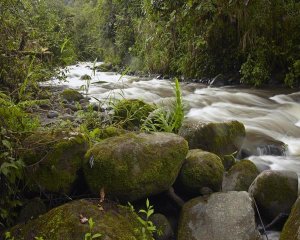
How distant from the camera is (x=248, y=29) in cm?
1001

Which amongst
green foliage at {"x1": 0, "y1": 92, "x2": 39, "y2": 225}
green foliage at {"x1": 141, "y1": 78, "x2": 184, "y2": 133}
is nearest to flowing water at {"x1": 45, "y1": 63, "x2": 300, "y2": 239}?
green foliage at {"x1": 141, "y1": 78, "x2": 184, "y2": 133}

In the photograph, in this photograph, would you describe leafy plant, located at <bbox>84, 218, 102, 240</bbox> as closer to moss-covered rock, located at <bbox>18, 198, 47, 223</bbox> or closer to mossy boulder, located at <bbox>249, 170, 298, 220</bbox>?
moss-covered rock, located at <bbox>18, 198, 47, 223</bbox>

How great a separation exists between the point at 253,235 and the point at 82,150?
5.38 ft

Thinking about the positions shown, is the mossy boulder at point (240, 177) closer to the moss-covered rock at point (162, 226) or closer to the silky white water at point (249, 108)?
the moss-covered rock at point (162, 226)

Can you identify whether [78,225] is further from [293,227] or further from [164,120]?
[164,120]

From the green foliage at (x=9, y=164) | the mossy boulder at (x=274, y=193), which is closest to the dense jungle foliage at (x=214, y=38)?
the green foliage at (x=9, y=164)

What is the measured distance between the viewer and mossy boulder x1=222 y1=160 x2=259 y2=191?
12.6 feet

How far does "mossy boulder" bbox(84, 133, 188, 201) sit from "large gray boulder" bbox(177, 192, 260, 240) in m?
0.34

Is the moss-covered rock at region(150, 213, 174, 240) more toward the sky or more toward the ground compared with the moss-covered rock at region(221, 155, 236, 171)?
more toward the ground

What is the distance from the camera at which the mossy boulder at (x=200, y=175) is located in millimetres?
3510

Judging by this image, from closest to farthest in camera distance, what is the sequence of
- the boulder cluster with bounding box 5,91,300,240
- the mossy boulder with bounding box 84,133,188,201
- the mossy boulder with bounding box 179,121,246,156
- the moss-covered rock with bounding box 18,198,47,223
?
1. the boulder cluster with bounding box 5,91,300,240
2. the moss-covered rock with bounding box 18,198,47,223
3. the mossy boulder with bounding box 84,133,188,201
4. the mossy boulder with bounding box 179,121,246,156

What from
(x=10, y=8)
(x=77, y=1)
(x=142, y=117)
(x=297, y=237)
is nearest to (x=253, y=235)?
(x=297, y=237)

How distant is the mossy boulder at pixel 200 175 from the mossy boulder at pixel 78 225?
2.52 ft

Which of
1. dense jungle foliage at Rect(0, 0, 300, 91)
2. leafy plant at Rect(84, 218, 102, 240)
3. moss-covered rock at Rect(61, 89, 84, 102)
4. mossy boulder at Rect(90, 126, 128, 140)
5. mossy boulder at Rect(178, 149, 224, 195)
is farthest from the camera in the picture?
dense jungle foliage at Rect(0, 0, 300, 91)
